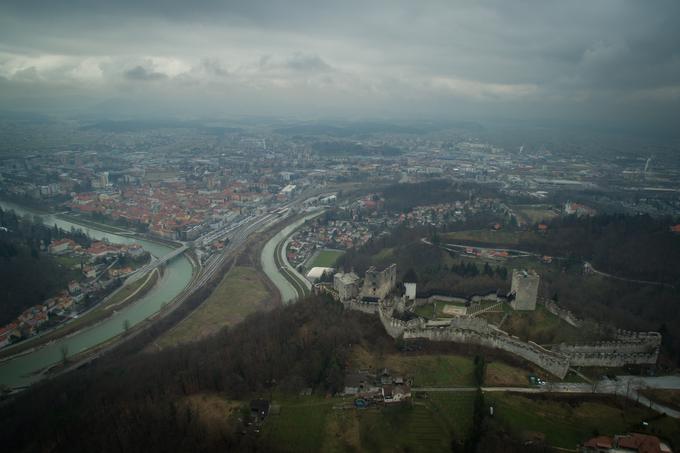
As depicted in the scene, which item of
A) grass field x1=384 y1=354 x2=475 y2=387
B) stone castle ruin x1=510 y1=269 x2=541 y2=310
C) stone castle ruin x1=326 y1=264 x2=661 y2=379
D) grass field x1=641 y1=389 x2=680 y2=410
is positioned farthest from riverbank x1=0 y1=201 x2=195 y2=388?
grass field x1=641 y1=389 x2=680 y2=410

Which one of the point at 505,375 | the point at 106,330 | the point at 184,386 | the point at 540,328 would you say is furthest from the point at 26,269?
the point at 540,328

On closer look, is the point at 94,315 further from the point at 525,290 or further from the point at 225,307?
the point at 525,290

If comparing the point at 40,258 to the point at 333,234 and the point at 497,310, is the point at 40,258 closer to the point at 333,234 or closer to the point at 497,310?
the point at 333,234

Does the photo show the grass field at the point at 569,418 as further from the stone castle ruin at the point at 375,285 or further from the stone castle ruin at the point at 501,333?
the stone castle ruin at the point at 375,285

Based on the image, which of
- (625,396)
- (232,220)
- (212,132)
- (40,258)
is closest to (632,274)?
(625,396)

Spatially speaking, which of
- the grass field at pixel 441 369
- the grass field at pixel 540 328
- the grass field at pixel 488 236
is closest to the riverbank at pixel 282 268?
the grass field at pixel 441 369

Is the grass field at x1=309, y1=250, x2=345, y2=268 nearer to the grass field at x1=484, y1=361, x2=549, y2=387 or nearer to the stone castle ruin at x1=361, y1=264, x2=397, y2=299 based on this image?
the stone castle ruin at x1=361, y1=264, x2=397, y2=299
